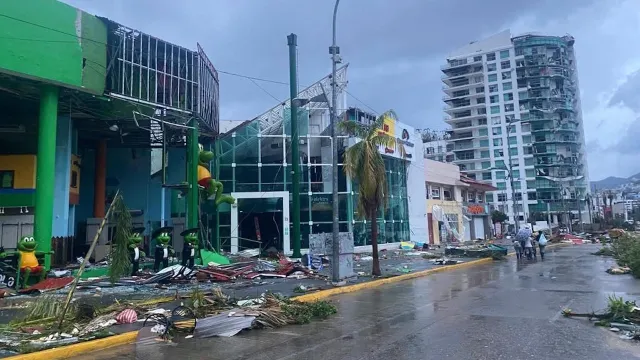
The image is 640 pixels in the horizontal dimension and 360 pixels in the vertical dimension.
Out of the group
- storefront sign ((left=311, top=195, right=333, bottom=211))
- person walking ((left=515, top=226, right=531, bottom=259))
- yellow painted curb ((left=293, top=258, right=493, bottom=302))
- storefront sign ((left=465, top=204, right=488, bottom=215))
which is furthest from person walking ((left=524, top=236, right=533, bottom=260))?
storefront sign ((left=465, top=204, right=488, bottom=215))

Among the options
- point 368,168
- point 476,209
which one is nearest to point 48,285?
point 368,168

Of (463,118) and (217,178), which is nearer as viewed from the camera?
(217,178)

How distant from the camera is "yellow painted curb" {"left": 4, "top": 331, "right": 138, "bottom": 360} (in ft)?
24.2

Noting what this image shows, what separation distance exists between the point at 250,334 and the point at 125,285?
914 centimetres

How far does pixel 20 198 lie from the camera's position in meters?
24.1

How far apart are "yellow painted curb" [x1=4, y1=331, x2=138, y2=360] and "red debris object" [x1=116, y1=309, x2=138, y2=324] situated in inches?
42.0

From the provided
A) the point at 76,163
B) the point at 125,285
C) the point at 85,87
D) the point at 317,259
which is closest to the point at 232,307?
the point at 125,285

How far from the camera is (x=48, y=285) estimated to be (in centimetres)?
1591

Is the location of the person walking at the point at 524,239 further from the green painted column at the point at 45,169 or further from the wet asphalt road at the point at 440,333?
the green painted column at the point at 45,169

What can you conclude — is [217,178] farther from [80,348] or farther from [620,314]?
[620,314]

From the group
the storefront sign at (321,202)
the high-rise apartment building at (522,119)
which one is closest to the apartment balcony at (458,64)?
the high-rise apartment building at (522,119)

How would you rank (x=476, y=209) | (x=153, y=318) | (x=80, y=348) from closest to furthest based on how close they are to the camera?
(x=80, y=348) < (x=153, y=318) < (x=476, y=209)

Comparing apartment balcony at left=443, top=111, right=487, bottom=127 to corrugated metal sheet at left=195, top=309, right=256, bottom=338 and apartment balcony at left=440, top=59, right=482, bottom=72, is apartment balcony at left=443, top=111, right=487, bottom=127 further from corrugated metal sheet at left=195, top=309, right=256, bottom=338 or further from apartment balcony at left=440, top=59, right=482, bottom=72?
corrugated metal sheet at left=195, top=309, right=256, bottom=338

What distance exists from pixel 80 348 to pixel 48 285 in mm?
9443
